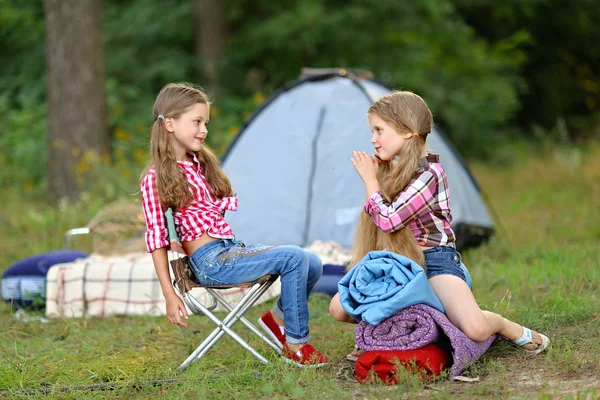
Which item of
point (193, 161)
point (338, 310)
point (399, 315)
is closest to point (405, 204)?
point (399, 315)

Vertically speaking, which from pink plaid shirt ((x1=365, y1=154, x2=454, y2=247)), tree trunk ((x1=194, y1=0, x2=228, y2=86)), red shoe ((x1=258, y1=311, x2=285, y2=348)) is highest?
tree trunk ((x1=194, y1=0, x2=228, y2=86))

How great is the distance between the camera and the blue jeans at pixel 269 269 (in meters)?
3.48

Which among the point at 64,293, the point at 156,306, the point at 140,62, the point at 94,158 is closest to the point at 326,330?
the point at 156,306

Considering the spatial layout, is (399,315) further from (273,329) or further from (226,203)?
(226,203)

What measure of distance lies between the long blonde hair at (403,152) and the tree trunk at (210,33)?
7522 mm

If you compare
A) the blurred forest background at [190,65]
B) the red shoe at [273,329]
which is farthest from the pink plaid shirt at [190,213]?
the blurred forest background at [190,65]

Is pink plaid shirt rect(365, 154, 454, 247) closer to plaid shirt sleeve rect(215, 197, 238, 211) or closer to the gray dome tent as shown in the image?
plaid shirt sleeve rect(215, 197, 238, 211)

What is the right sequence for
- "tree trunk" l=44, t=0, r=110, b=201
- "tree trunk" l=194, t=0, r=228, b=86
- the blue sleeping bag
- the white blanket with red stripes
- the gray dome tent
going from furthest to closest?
1. "tree trunk" l=194, t=0, r=228, b=86
2. "tree trunk" l=44, t=0, r=110, b=201
3. the gray dome tent
4. the blue sleeping bag
5. the white blanket with red stripes

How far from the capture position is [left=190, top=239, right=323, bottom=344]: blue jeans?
3482mm

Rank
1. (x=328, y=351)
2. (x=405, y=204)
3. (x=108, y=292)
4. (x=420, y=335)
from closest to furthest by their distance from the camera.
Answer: (x=420, y=335)
(x=405, y=204)
(x=328, y=351)
(x=108, y=292)

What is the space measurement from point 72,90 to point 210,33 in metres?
3.20

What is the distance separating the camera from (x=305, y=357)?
3508mm

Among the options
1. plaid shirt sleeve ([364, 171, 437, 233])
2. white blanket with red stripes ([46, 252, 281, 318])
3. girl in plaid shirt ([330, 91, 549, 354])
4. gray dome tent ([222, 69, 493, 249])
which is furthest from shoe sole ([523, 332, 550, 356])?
gray dome tent ([222, 69, 493, 249])

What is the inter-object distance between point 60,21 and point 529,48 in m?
9.93
